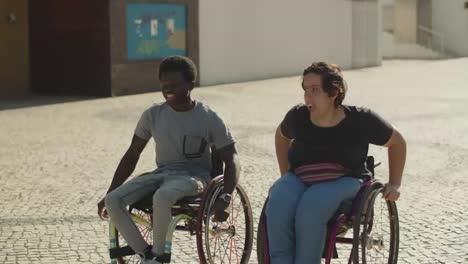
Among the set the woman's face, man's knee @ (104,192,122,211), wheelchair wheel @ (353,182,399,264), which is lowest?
wheelchair wheel @ (353,182,399,264)

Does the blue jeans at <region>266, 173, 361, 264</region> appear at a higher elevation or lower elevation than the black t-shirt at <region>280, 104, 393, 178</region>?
lower

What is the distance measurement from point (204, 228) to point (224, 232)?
1.15 ft

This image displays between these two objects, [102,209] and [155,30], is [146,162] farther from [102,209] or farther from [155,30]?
[155,30]

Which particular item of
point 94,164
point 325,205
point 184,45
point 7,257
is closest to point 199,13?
point 184,45

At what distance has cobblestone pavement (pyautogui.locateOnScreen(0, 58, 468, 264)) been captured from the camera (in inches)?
215

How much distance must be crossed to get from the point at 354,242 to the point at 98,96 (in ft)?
45.9

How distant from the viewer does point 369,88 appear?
18.6 m

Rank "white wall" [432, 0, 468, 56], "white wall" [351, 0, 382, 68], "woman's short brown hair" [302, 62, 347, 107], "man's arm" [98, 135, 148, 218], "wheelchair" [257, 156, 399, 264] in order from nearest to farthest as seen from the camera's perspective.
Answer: "wheelchair" [257, 156, 399, 264], "woman's short brown hair" [302, 62, 347, 107], "man's arm" [98, 135, 148, 218], "white wall" [351, 0, 382, 68], "white wall" [432, 0, 468, 56]

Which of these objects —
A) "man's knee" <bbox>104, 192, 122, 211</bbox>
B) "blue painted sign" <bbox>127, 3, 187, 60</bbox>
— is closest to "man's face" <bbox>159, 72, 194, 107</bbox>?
"man's knee" <bbox>104, 192, 122, 211</bbox>

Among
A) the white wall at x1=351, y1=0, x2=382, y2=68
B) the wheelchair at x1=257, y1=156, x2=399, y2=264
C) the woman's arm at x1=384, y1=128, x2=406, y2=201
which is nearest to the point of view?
the wheelchair at x1=257, y1=156, x2=399, y2=264

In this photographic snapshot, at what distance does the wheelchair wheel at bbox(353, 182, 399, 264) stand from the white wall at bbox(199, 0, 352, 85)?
15043 mm

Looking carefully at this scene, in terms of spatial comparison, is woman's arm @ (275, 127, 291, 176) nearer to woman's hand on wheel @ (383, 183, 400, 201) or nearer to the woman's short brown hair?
the woman's short brown hair

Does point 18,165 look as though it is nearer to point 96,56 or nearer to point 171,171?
point 171,171

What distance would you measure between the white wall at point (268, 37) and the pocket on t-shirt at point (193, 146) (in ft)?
49.6
